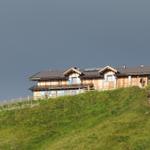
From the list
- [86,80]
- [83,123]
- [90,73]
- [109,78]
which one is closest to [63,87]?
[86,80]

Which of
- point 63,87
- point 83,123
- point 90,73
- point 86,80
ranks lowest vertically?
point 83,123

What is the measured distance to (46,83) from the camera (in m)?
137

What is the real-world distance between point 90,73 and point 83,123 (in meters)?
31.6

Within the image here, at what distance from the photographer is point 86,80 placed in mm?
133375

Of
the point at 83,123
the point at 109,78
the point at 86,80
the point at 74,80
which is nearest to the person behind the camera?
the point at 83,123

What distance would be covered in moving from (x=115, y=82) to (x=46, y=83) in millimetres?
14360

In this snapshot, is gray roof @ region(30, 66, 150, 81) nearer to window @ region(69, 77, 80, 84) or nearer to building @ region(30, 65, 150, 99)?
building @ region(30, 65, 150, 99)

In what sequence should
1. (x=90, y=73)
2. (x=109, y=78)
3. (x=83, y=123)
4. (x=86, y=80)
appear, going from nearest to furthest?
(x=83, y=123) → (x=109, y=78) → (x=86, y=80) → (x=90, y=73)

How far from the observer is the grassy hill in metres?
90.8

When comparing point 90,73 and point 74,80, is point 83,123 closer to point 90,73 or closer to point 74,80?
point 74,80

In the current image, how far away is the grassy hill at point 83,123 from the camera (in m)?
90.8

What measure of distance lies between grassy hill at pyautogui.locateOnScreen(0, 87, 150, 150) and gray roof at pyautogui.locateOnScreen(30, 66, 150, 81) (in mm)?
14839

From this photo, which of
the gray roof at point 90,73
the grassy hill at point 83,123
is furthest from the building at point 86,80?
the grassy hill at point 83,123

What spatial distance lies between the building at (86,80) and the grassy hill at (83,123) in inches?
551
